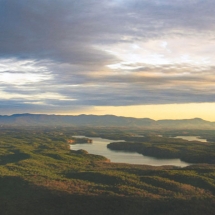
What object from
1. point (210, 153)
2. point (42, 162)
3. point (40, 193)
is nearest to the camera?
point (40, 193)

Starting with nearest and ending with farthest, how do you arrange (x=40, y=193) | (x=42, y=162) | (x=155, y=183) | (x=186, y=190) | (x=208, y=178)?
1. (x=40, y=193)
2. (x=186, y=190)
3. (x=155, y=183)
4. (x=208, y=178)
5. (x=42, y=162)

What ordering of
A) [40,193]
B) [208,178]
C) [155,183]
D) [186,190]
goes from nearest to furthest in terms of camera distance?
[40,193]
[186,190]
[155,183]
[208,178]

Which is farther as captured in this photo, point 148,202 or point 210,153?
point 210,153

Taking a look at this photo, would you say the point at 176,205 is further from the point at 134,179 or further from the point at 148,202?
the point at 134,179

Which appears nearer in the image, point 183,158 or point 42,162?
point 42,162

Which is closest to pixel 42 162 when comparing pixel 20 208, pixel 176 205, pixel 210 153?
pixel 20 208

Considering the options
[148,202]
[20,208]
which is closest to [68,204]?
[20,208]

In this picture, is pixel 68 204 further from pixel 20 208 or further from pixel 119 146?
pixel 119 146

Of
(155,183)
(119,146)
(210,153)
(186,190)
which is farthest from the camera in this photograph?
(119,146)
